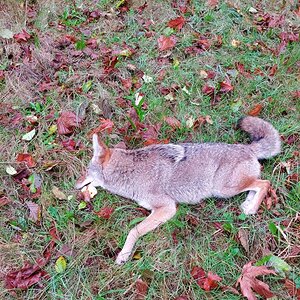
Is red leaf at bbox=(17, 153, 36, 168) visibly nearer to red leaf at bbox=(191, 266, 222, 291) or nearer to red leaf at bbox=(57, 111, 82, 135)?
red leaf at bbox=(57, 111, 82, 135)

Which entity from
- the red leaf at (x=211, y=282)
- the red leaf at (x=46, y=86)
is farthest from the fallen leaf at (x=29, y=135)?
the red leaf at (x=211, y=282)

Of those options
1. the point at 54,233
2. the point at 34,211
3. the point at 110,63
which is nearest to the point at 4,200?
the point at 34,211

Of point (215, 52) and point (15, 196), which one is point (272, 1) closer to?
point (215, 52)

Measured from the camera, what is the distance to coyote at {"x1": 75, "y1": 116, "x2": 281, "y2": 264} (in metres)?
4.02

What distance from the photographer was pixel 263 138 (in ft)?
14.1

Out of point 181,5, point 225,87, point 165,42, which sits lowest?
point 225,87

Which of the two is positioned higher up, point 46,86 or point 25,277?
point 46,86

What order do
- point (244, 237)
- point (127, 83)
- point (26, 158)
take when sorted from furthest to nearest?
point (127, 83) → point (26, 158) → point (244, 237)

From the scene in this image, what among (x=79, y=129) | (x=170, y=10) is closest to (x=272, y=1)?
(x=170, y=10)

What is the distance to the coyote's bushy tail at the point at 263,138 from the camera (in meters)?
4.24

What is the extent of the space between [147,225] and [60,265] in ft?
2.99

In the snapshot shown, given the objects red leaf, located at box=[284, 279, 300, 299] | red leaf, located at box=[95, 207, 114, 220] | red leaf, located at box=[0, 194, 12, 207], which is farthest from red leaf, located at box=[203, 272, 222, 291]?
red leaf, located at box=[0, 194, 12, 207]

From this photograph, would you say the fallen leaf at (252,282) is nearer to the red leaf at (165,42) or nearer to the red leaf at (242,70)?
the red leaf at (242,70)

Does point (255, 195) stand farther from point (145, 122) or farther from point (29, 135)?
point (29, 135)
